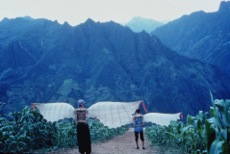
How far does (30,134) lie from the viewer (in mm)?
7160

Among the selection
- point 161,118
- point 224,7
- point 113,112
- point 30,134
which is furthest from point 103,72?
point 224,7

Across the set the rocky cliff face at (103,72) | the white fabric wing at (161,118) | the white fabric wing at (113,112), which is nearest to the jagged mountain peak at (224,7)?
the rocky cliff face at (103,72)

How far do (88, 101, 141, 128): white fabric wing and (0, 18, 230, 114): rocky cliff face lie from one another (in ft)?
95.4

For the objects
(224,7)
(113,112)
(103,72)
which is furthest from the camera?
(224,7)

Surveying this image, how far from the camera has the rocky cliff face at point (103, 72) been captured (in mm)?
39125

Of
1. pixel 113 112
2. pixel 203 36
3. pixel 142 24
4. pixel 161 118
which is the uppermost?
pixel 142 24

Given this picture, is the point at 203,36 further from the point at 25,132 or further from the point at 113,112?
the point at 25,132

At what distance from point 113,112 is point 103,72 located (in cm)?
3514

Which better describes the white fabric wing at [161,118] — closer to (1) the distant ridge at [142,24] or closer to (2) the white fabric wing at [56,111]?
(2) the white fabric wing at [56,111]

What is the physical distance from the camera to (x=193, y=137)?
6.23m

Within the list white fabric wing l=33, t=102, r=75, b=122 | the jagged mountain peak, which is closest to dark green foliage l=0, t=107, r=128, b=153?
white fabric wing l=33, t=102, r=75, b=122

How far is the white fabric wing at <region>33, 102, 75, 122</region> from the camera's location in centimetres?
665

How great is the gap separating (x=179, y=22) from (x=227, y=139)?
81.3 m

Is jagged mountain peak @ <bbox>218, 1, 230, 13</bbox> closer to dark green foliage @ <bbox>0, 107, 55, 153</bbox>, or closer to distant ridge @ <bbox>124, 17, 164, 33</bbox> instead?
distant ridge @ <bbox>124, 17, 164, 33</bbox>
